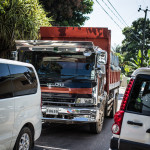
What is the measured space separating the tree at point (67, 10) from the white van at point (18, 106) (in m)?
14.4

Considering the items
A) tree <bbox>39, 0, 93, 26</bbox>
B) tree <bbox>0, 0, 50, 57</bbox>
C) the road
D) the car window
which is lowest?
the road

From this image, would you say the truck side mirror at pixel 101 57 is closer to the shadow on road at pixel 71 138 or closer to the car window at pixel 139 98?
the shadow on road at pixel 71 138

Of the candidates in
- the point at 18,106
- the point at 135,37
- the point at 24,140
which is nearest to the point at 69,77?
the point at 24,140

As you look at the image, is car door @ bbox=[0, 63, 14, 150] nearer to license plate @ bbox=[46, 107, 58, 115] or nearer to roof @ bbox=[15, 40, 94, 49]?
license plate @ bbox=[46, 107, 58, 115]

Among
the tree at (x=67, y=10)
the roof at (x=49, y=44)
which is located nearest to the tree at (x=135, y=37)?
the tree at (x=67, y=10)

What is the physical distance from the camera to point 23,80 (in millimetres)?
4719

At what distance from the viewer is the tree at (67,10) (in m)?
20.0

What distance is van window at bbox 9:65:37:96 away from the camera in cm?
436

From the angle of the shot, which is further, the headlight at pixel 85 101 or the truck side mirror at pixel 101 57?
the truck side mirror at pixel 101 57

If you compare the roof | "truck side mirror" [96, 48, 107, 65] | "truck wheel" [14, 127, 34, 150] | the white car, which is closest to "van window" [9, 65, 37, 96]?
"truck wheel" [14, 127, 34, 150]

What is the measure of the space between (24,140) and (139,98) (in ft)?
7.43

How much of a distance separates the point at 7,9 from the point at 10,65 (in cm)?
720

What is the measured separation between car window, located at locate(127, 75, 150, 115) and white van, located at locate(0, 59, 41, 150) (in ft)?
6.00

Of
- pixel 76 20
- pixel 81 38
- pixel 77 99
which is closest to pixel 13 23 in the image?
pixel 81 38
